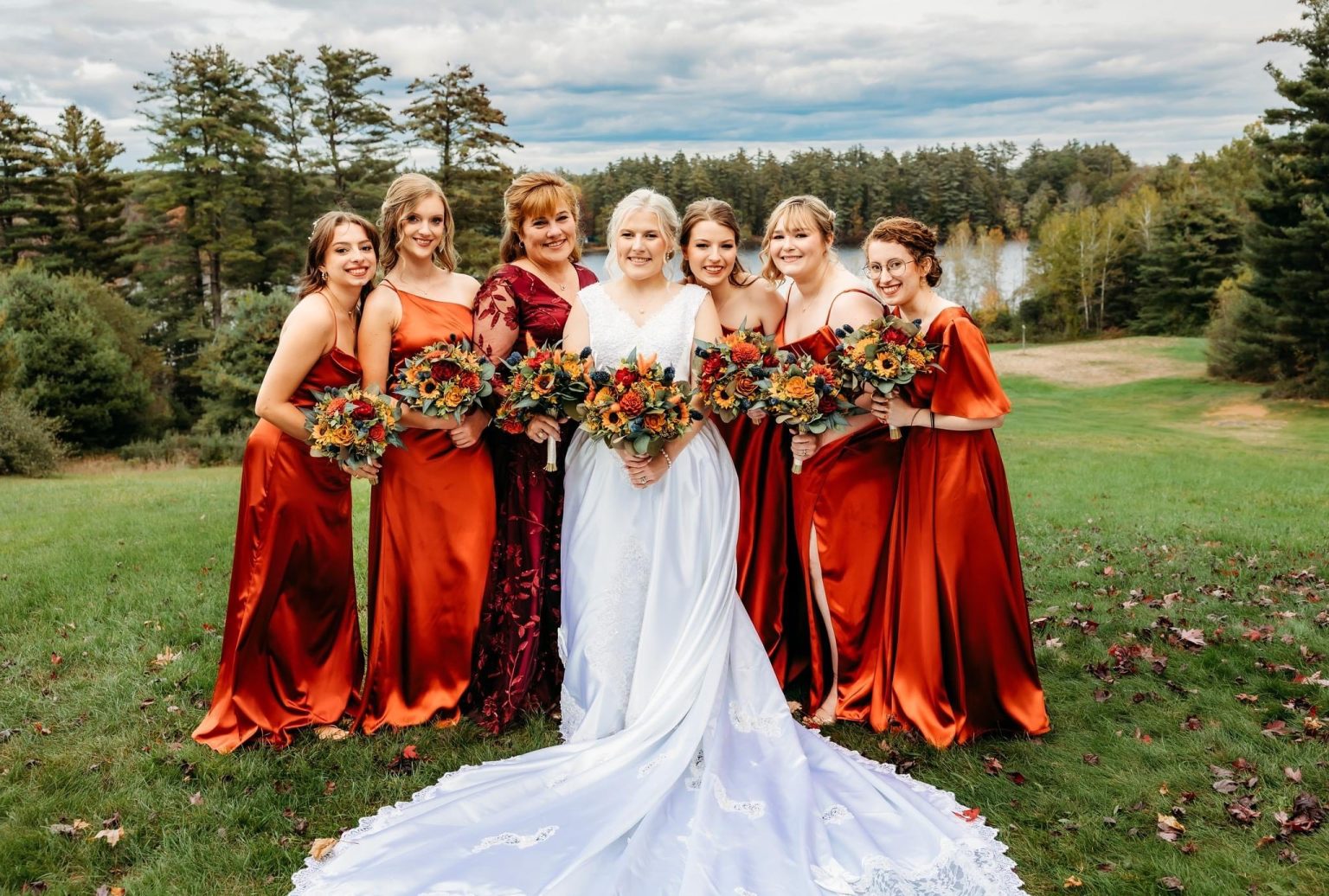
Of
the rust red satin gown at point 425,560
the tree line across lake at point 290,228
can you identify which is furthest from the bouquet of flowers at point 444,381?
the tree line across lake at point 290,228

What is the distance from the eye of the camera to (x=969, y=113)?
289 feet

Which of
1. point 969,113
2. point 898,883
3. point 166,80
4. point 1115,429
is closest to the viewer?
point 898,883

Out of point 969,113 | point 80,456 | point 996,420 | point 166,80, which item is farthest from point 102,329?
point 969,113

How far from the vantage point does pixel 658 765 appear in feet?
16.1

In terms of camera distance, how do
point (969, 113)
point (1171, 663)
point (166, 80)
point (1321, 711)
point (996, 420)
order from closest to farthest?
point (996, 420) < point (1321, 711) < point (1171, 663) < point (166, 80) < point (969, 113)

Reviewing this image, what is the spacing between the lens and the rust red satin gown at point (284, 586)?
18.8 feet

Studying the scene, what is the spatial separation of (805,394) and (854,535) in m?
1.20

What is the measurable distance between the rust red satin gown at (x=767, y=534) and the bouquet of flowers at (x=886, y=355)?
42.0 inches

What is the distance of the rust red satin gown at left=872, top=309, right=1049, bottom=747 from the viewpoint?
563 centimetres

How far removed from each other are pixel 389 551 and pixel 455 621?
61 centimetres

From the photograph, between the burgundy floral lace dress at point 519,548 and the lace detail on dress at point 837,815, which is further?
the burgundy floral lace dress at point 519,548

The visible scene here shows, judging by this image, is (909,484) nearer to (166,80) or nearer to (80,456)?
(80,456)

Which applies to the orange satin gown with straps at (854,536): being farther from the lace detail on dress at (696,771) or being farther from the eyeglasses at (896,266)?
the lace detail on dress at (696,771)

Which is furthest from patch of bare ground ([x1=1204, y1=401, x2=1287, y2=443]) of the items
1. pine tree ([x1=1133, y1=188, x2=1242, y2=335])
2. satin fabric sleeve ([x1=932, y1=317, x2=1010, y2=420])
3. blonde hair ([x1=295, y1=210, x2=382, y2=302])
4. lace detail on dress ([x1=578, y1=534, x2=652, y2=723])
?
blonde hair ([x1=295, y1=210, x2=382, y2=302])
